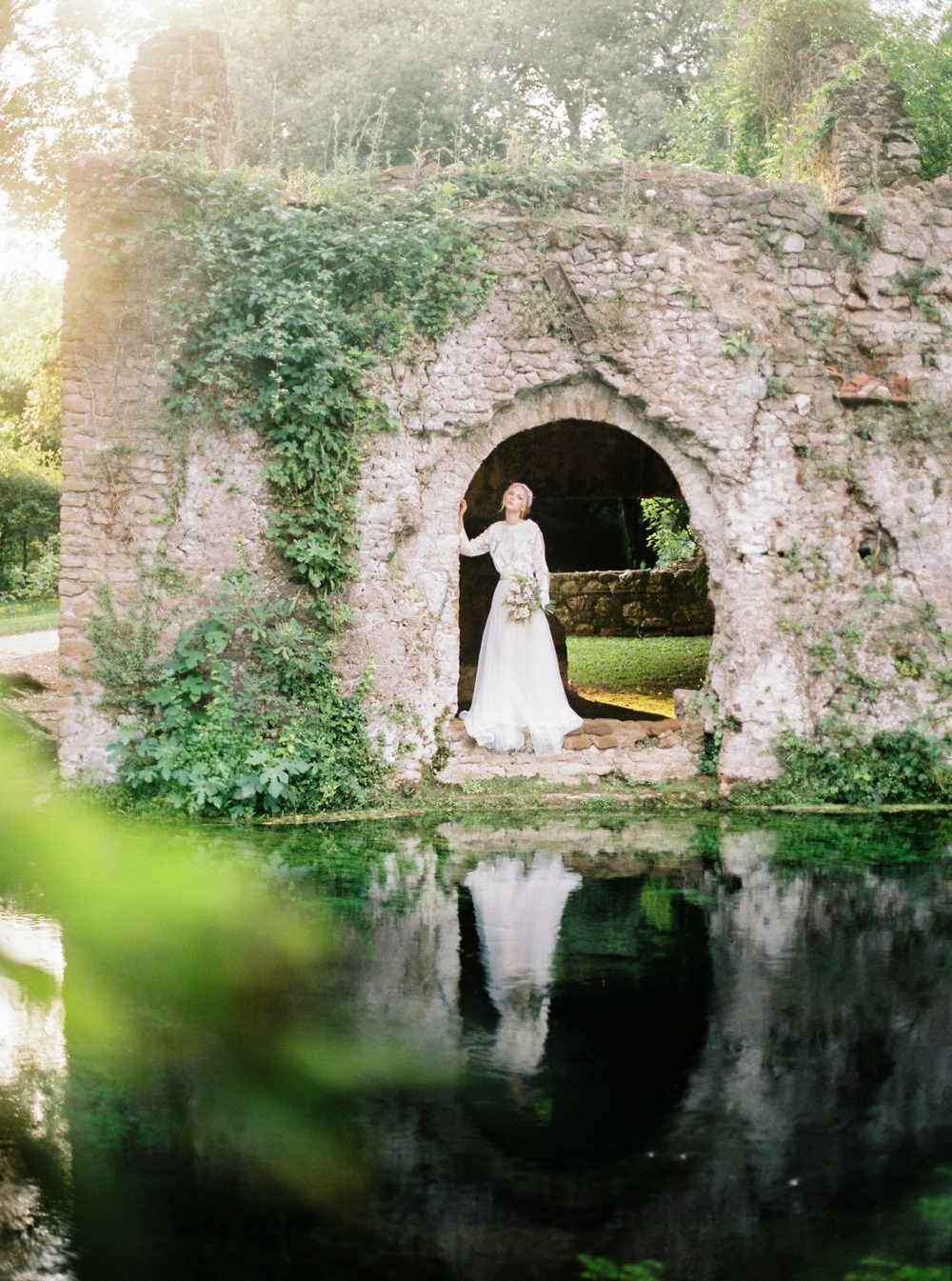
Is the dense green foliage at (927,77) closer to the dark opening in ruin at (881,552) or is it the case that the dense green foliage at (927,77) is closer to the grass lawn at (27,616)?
the dark opening in ruin at (881,552)

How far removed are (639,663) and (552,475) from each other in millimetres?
4453

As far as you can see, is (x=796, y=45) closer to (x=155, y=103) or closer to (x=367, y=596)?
(x=155, y=103)

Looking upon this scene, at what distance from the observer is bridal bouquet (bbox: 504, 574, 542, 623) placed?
9172 mm

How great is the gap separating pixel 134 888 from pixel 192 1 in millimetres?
29879

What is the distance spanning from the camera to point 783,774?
8.30 metres

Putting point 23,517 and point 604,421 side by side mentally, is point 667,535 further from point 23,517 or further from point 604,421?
point 23,517

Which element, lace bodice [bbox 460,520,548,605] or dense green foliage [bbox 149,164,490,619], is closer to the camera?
dense green foliage [bbox 149,164,490,619]

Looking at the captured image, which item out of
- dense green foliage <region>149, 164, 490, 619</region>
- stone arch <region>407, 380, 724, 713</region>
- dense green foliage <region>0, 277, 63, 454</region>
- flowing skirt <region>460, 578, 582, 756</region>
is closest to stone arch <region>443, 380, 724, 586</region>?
stone arch <region>407, 380, 724, 713</region>

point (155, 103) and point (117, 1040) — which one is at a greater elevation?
point (155, 103)

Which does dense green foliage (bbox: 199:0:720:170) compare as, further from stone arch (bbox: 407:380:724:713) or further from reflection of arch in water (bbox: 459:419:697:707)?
stone arch (bbox: 407:380:724:713)

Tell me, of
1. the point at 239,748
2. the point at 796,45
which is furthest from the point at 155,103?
the point at 796,45

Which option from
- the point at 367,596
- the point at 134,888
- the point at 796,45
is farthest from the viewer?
the point at 796,45

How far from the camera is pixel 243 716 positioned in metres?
8.04

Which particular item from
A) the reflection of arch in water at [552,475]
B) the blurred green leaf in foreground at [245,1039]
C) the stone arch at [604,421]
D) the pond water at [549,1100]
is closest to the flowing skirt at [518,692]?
the stone arch at [604,421]
